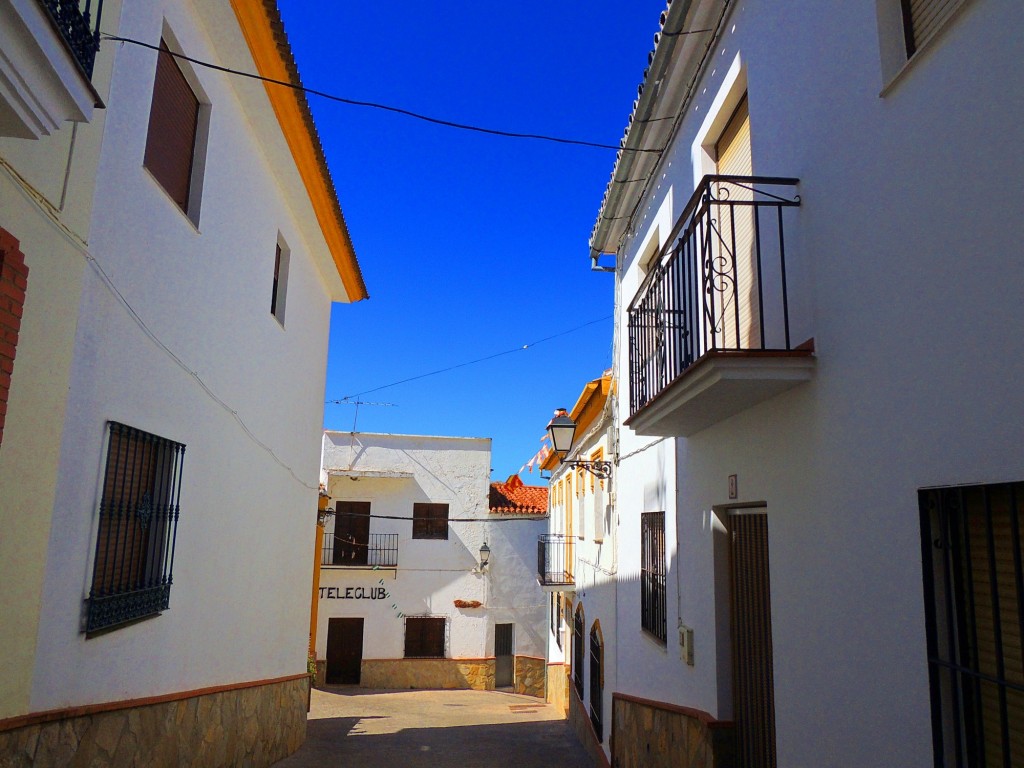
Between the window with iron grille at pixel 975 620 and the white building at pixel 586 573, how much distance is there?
705 centimetres

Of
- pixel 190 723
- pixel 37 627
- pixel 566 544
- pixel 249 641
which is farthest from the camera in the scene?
pixel 566 544

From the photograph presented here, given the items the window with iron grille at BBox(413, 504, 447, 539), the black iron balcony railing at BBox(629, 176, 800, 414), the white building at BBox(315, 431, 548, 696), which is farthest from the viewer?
the window with iron grille at BBox(413, 504, 447, 539)

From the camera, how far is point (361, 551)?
22.0 meters

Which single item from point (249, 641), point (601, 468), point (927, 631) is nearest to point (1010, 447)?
point (927, 631)

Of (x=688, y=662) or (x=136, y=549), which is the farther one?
(x=688, y=662)

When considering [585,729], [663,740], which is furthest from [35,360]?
[585,729]

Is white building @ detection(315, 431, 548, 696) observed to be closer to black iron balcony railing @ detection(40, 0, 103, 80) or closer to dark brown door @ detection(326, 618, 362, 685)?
dark brown door @ detection(326, 618, 362, 685)

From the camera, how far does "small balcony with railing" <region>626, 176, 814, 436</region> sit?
4.05 m

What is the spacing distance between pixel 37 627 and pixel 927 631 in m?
3.93

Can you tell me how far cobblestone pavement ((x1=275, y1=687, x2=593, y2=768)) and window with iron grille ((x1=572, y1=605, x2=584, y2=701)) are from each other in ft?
2.70

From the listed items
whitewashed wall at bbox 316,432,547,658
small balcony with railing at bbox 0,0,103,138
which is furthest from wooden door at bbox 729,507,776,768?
whitewashed wall at bbox 316,432,547,658

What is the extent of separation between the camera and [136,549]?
16.7 ft

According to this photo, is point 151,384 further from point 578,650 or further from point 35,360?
point 578,650

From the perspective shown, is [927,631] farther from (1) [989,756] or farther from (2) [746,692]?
(2) [746,692]
